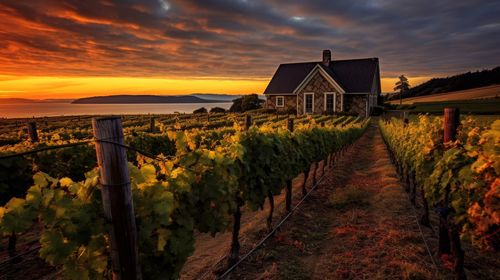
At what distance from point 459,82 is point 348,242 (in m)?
90.4

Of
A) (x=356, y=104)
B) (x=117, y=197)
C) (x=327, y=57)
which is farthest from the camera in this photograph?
(x=327, y=57)

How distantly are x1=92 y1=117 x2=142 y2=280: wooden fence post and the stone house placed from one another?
37.5 m

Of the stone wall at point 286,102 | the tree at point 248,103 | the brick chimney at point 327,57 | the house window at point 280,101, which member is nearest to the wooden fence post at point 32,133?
the stone wall at point 286,102

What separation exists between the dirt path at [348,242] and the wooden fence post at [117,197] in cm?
297

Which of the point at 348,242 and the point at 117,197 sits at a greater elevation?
the point at 117,197

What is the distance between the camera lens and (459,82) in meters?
78.5

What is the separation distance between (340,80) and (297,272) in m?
38.8

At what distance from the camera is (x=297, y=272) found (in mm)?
5492

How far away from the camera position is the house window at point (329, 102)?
127 feet

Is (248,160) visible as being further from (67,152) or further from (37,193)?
(67,152)

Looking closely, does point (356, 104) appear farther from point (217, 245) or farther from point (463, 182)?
point (463, 182)

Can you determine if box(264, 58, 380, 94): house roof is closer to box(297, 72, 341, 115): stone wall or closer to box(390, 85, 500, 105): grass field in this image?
box(297, 72, 341, 115): stone wall

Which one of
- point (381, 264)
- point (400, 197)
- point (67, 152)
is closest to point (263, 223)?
point (381, 264)

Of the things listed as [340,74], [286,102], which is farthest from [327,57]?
[286,102]
